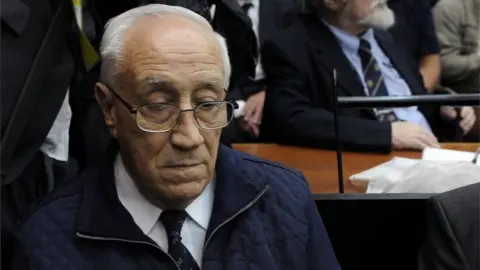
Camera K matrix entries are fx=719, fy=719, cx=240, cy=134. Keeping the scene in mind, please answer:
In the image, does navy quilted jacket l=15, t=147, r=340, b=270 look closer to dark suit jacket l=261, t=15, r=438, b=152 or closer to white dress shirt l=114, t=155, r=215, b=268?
white dress shirt l=114, t=155, r=215, b=268

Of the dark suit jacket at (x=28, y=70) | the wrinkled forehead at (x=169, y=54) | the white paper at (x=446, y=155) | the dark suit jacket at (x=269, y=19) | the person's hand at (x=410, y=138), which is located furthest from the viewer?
the dark suit jacket at (x=269, y=19)

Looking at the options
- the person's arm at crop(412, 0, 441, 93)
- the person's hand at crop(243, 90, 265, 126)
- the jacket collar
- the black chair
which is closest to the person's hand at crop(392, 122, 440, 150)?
the black chair

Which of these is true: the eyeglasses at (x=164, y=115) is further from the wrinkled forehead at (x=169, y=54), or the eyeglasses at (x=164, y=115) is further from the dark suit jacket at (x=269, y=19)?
the dark suit jacket at (x=269, y=19)

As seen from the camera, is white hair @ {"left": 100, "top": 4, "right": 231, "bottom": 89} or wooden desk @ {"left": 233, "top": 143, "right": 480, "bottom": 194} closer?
white hair @ {"left": 100, "top": 4, "right": 231, "bottom": 89}

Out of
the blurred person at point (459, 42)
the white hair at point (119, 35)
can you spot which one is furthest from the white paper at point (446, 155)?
the blurred person at point (459, 42)

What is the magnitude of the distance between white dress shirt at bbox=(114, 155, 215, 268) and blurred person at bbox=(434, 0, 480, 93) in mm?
2335

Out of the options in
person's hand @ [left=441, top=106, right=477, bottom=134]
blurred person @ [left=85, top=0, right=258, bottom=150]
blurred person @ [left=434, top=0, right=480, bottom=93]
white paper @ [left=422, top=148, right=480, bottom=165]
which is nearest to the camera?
blurred person @ [left=85, top=0, right=258, bottom=150]

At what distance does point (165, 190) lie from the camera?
1.25 metres

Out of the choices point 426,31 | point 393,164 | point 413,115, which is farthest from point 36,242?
point 426,31

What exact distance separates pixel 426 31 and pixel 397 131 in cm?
111

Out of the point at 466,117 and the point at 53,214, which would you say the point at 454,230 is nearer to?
the point at 53,214

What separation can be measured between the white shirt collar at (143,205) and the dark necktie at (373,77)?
1.27 m

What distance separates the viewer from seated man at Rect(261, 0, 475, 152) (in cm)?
230

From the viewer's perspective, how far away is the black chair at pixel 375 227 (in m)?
1.65
